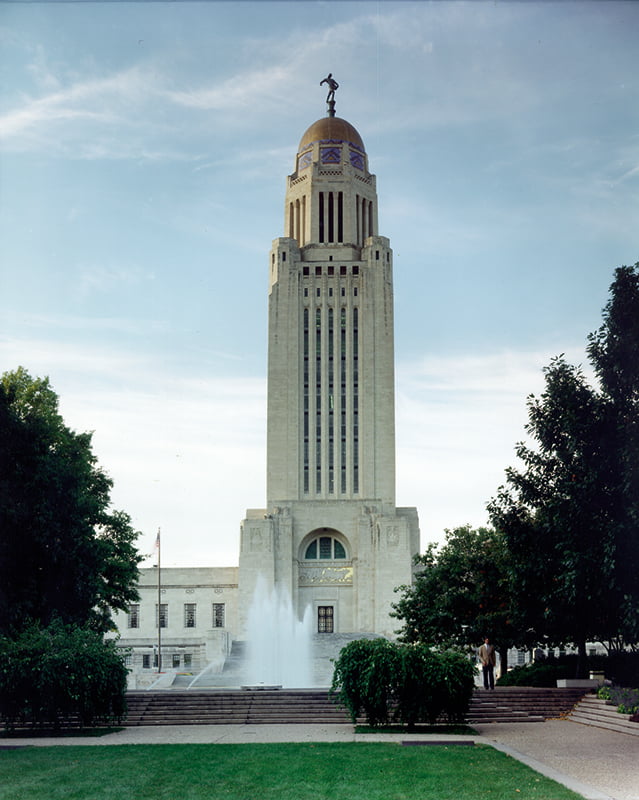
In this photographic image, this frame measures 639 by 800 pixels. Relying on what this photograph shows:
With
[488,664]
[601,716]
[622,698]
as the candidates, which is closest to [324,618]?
[488,664]

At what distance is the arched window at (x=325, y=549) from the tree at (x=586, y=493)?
3705cm

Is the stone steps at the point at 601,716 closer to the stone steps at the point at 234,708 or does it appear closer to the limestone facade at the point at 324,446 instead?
the stone steps at the point at 234,708

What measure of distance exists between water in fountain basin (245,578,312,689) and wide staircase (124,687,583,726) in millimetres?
11240

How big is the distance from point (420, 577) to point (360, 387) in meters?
26.0

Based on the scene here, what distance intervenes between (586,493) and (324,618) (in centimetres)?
4184

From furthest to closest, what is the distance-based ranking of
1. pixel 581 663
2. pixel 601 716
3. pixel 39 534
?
1. pixel 581 663
2. pixel 39 534
3. pixel 601 716

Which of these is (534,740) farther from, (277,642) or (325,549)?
(325,549)

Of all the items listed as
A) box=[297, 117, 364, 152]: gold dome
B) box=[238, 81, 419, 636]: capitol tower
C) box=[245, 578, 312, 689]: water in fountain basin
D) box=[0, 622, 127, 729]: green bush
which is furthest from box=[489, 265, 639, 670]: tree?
box=[297, 117, 364, 152]: gold dome

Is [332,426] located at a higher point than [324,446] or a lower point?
higher

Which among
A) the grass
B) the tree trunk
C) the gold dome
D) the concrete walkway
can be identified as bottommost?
the concrete walkway

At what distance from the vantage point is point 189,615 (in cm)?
6906

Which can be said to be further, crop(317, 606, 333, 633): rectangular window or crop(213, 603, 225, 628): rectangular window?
crop(213, 603, 225, 628): rectangular window

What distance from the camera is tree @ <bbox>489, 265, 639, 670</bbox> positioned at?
22016mm

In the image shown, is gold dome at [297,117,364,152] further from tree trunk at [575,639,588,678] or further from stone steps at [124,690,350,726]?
stone steps at [124,690,350,726]
